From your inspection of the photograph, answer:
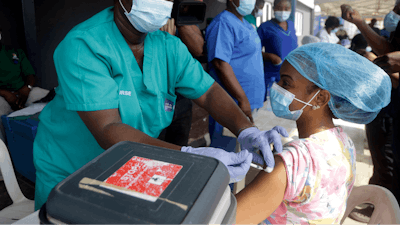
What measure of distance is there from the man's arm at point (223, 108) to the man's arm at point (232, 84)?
67cm

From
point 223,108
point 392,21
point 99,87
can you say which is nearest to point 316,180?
point 223,108

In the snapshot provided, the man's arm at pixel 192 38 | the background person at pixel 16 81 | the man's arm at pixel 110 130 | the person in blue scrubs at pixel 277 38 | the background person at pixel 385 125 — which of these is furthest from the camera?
the person in blue scrubs at pixel 277 38

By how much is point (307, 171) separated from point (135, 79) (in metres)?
0.69

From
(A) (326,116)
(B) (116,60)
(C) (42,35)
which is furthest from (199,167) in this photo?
(C) (42,35)

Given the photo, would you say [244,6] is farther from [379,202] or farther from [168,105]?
[379,202]

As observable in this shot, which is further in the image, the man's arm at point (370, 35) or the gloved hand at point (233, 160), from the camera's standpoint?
the man's arm at point (370, 35)

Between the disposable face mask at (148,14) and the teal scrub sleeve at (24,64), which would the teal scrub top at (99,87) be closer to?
the disposable face mask at (148,14)

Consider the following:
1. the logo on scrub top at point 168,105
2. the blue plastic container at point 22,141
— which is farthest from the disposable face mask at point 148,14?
the blue plastic container at point 22,141

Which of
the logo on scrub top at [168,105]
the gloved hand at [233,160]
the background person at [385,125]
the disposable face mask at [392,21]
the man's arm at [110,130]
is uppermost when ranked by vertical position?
the man's arm at [110,130]

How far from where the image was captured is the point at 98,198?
0.37m

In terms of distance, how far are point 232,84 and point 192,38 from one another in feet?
1.53

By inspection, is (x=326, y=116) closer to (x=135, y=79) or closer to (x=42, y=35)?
(x=135, y=79)

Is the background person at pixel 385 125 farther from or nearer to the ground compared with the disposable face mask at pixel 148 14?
nearer to the ground

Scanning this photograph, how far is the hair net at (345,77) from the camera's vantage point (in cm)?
88
